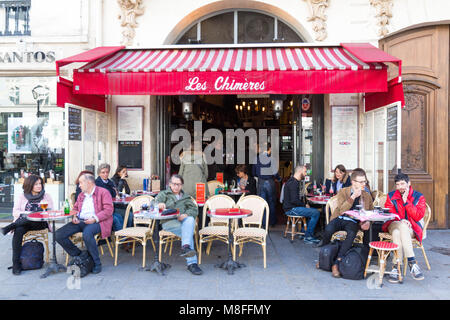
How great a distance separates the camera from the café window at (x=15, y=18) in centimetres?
816

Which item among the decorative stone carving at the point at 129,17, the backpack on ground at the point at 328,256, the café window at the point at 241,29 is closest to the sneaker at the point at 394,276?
the backpack on ground at the point at 328,256

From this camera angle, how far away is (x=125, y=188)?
7.09 m

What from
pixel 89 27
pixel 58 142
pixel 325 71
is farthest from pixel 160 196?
pixel 89 27

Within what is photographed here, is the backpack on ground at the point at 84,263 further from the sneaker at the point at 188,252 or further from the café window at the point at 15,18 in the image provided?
the café window at the point at 15,18

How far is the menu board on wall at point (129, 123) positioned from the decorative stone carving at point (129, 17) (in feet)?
4.64

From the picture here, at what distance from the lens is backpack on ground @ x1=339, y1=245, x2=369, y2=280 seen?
464cm

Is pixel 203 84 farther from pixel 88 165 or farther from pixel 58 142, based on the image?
pixel 58 142

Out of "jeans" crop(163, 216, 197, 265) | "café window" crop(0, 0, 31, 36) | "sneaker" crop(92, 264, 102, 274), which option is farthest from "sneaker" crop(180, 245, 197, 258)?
"café window" crop(0, 0, 31, 36)

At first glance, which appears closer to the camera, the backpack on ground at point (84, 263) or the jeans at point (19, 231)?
the backpack on ground at point (84, 263)

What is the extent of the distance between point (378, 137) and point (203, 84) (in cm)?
345

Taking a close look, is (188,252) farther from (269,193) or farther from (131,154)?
(131,154)

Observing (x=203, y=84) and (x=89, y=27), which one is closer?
(x=203, y=84)

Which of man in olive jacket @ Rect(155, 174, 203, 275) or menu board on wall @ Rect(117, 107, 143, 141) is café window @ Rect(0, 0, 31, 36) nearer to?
menu board on wall @ Rect(117, 107, 143, 141)

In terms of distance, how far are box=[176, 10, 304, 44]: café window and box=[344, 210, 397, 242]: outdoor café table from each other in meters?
4.71
